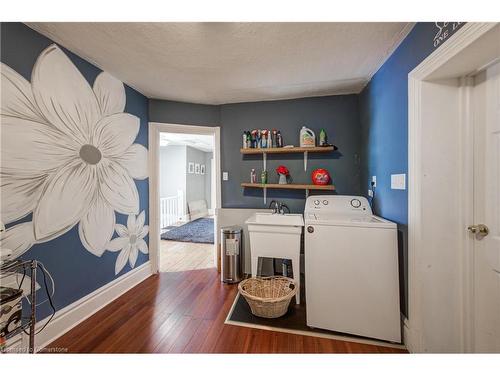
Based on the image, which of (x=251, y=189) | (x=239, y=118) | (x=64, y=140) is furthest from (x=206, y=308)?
(x=239, y=118)

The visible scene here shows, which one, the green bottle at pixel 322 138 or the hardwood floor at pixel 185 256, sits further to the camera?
the hardwood floor at pixel 185 256

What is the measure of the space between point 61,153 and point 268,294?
6.78ft

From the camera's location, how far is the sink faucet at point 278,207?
2432mm

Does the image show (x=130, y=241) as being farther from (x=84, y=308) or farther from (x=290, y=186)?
(x=290, y=186)

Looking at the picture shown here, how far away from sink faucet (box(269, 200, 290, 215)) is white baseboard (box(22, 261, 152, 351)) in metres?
1.72

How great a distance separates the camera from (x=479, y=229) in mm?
Answer: 1129

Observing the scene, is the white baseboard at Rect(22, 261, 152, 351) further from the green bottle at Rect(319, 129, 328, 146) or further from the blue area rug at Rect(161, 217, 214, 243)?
the green bottle at Rect(319, 129, 328, 146)

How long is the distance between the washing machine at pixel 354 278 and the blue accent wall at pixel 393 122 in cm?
13

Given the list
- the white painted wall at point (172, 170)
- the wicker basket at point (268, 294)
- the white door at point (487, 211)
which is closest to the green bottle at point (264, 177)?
the wicker basket at point (268, 294)

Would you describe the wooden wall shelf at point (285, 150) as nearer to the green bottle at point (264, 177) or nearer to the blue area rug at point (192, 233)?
the green bottle at point (264, 177)

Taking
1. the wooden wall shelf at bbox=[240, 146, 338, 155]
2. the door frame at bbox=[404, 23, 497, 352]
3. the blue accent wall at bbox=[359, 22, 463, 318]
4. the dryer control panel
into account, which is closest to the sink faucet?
the dryer control panel

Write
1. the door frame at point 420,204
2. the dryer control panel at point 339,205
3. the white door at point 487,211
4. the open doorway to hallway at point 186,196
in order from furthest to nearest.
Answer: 1. the open doorway to hallway at point 186,196
2. the dryer control panel at point 339,205
3. the door frame at point 420,204
4. the white door at point 487,211

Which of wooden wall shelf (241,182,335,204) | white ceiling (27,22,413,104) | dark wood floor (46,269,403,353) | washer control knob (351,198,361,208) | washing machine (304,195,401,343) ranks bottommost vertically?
dark wood floor (46,269,403,353)

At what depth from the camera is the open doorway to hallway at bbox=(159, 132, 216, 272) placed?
3.66 meters
